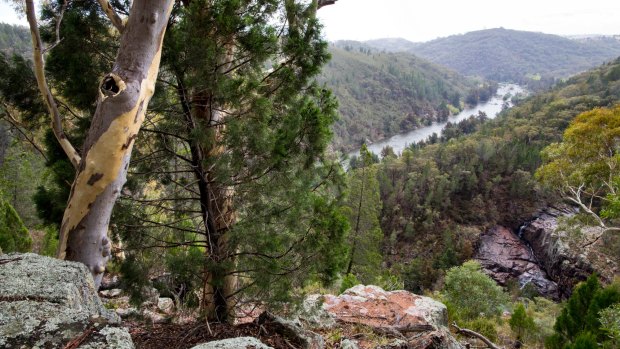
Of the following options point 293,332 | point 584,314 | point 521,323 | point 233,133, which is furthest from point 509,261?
point 233,133

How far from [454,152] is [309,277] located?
60.4 metres

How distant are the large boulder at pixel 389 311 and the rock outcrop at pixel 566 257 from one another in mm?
30430

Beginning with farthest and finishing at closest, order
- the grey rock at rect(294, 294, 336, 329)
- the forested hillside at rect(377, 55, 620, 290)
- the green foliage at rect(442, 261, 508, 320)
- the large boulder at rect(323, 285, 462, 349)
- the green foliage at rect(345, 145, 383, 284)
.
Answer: the forested hillside at rect(377, 55, 620, 290) → the green foliage at rect(345, 145, 383, 284) → the green foliage at rect(442, 261, 508, 320) → the large boulder at rect(323, 285, 462, 349) → the grey rock at rect(294, 294, 336, 329)

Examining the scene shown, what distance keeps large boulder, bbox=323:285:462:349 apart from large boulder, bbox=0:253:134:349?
373cm

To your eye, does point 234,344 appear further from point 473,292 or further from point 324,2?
point 473,292

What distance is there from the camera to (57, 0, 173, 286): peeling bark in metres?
2.90

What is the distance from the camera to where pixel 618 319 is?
23.7 feet

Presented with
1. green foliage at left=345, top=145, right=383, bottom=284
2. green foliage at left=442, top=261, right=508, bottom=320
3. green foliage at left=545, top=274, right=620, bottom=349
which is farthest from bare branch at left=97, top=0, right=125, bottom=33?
green foliage at left=442, top=261, right=508, bottom=320

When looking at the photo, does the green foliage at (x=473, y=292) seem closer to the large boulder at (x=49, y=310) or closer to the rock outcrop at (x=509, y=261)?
the large boulder at (x=49, y=310)

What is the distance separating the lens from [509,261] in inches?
1884

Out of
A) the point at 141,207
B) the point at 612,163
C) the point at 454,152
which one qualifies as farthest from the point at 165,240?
the point at 454,152

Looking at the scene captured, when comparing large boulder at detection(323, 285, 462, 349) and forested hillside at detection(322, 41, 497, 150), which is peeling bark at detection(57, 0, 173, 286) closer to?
large boulder at detection(323, 285, 462, 349)

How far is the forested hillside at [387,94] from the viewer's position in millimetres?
122688

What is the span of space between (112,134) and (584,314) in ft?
40.9
